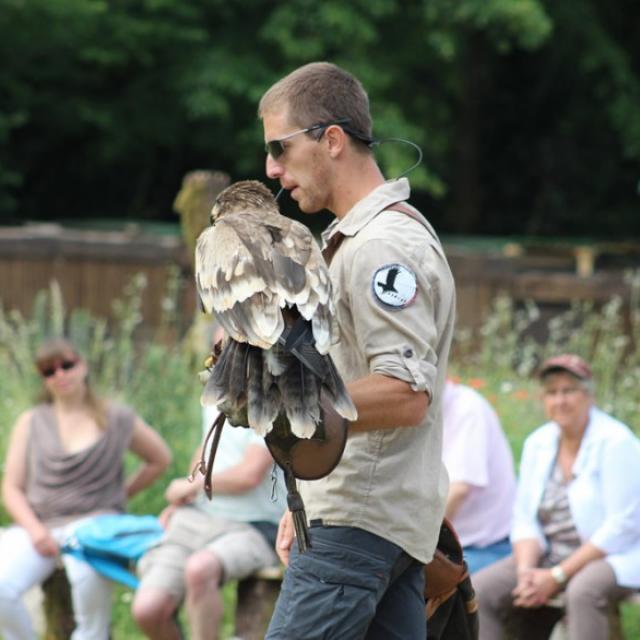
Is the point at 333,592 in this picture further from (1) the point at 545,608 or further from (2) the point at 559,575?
(1) the point at 545,608

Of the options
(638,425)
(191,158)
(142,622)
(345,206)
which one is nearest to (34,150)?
(191,158)

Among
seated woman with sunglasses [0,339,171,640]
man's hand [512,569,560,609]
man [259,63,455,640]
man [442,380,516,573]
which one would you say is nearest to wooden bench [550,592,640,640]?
man's hand [512,569,560,609]

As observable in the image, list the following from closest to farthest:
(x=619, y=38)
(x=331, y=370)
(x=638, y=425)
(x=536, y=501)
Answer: (x=331, y=370)
(x=536, y=501)
(x=638, y=425)
(x=619, y=38)

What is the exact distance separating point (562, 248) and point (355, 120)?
1323cm

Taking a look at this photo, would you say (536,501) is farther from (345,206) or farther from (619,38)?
(619,38)

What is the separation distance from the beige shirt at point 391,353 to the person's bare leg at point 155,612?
2.64m

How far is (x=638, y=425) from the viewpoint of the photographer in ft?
26.6

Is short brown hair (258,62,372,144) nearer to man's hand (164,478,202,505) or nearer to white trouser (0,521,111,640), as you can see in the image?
man's hand (164,478,202,505)

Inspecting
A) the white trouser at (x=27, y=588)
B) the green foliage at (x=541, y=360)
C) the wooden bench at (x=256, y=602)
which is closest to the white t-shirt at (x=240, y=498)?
the wooden bench at (x=256, y=602)

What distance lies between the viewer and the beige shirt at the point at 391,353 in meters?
3.12

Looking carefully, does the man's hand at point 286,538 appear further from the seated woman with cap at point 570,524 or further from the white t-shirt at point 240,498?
the white t-shirt at point 240,498

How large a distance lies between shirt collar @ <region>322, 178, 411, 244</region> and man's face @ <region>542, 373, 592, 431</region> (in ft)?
8.11

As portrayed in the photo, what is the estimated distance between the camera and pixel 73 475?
6504mm

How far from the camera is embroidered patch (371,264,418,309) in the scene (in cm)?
311
